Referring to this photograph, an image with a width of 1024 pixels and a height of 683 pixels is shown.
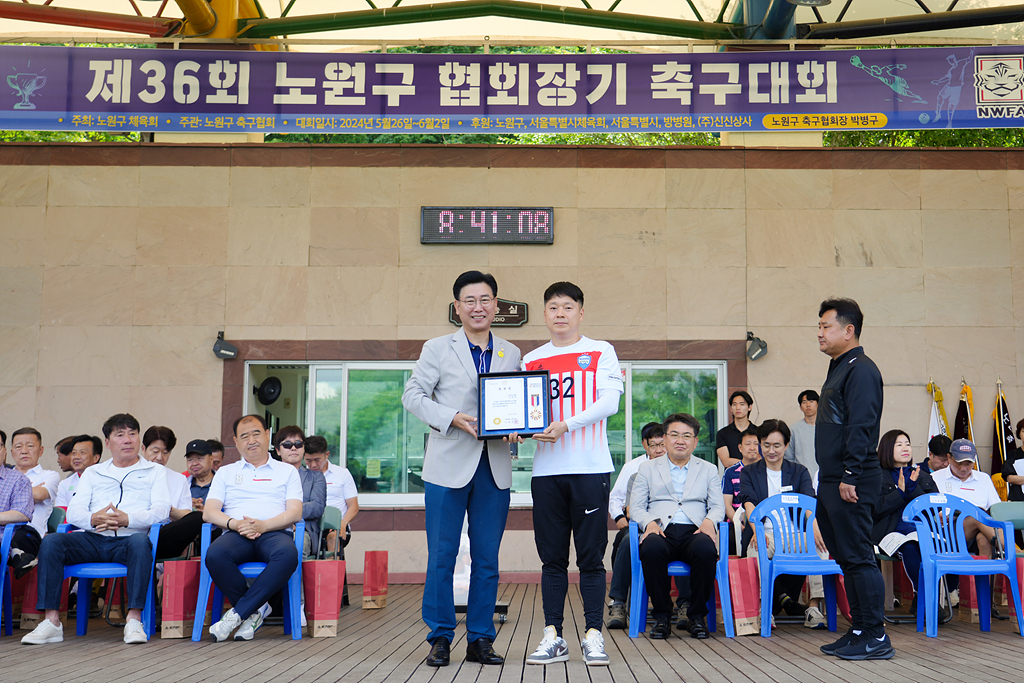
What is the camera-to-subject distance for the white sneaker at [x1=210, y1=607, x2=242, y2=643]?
4.23m

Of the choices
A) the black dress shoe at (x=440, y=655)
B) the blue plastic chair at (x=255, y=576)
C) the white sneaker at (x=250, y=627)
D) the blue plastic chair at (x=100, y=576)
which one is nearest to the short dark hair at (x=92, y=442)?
the blue plastic chair at (x=100, y=576)

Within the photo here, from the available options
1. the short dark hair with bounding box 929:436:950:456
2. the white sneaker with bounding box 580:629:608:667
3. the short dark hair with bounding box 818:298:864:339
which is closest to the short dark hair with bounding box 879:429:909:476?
the short dark hair with bounding box 929:436:950:456

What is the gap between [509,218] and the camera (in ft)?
26.1

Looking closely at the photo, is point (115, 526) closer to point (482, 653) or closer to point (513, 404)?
point (482, 653)

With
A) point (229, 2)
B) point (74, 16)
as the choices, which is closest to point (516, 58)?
point (229, 2)

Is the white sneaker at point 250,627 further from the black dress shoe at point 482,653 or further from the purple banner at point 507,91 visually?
the purple banner at point 507,91

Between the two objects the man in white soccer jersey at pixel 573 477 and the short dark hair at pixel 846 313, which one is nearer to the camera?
the man in white soccer jersey at pixel 573 477

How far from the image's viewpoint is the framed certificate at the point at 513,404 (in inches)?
138

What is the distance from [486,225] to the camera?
794 cm

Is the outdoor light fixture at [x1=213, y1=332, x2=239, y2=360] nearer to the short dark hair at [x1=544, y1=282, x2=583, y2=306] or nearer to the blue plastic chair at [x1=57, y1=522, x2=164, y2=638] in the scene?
the blue plastic chair at [x1=57, y1=522, x2=164, y2=638]

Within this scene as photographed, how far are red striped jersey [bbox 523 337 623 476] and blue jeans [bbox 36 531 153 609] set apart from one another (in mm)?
2266

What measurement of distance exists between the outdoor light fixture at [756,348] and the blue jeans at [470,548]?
464cm

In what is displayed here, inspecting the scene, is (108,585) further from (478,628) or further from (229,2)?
(229,2)

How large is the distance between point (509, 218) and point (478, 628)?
494 cm
